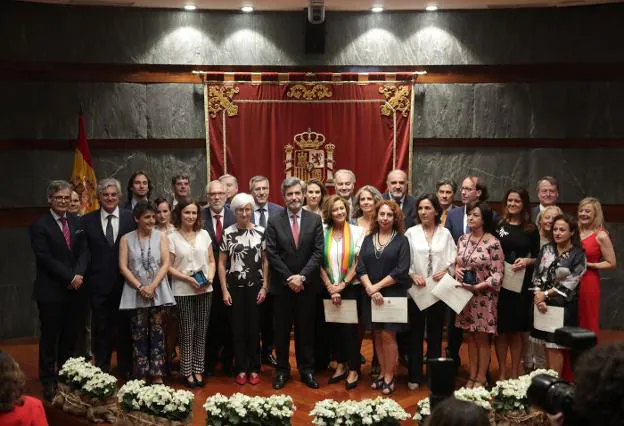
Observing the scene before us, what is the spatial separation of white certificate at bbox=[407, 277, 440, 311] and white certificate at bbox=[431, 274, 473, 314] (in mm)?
98

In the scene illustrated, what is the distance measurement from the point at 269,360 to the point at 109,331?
132cm

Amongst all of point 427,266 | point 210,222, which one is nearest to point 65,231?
point 210,222

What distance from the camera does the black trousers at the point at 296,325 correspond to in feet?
18.3

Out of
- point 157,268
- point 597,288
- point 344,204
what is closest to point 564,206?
point 597,288

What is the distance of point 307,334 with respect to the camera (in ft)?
18.5

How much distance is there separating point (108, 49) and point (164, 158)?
1177 millimetres

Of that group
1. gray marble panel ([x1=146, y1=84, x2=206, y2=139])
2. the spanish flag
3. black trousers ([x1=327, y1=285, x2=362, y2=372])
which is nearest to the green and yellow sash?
black trousers ([x1=327, y1=285, x2=362, y2=372])

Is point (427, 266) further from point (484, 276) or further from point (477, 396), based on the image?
point (477, 396)

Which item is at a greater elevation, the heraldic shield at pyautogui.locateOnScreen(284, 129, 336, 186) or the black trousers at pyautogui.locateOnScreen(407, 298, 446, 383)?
the heraldic shield at pyautogui.locateOnScreen(284, 129, 336, 186)

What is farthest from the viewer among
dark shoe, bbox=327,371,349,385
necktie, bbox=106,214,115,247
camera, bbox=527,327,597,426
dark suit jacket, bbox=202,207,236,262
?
dark suit jacket, bbox=202,207,236,262

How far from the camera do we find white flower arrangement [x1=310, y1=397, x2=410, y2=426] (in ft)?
13.6

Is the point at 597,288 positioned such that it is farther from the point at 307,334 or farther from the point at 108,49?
the point at 108,49

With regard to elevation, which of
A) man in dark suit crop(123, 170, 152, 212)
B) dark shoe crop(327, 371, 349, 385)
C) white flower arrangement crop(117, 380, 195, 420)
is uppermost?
man in dark suit crop(123, 170, 152, 212)

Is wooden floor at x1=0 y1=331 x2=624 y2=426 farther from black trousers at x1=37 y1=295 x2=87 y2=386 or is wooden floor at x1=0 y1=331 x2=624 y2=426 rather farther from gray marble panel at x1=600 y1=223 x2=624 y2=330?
gray marble panel at x1=600 y1=223 x2=624 y2=330
